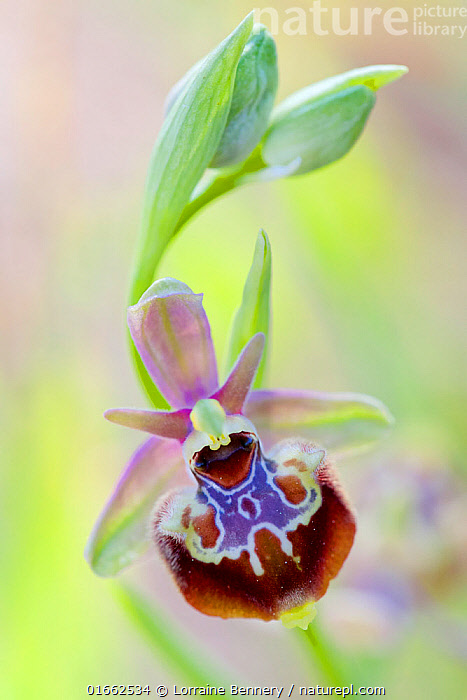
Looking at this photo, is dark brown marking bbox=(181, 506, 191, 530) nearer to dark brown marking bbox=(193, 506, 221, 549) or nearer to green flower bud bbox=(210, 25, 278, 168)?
dark brown marking bbox=(193, 506, 221, 549)

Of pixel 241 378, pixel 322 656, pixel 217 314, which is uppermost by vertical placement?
pixel 217 314

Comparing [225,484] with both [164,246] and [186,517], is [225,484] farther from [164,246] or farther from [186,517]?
[164,246]

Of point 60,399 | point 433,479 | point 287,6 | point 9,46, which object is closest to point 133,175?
point 9,46

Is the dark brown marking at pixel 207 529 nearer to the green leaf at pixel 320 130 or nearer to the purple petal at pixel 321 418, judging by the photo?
the purple petal at pixel 321 418

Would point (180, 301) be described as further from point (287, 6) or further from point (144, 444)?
point (287, 6)

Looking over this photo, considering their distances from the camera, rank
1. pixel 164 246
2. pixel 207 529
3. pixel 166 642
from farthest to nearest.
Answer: pixel 166 642
pixel 164 246
pixel 207 529

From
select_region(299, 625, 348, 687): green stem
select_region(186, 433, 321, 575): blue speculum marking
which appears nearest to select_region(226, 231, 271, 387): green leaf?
select_region(186, 433, 321, 575): blue speculum marking

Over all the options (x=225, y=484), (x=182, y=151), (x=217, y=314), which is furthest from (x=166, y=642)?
(x=217, y=314)
